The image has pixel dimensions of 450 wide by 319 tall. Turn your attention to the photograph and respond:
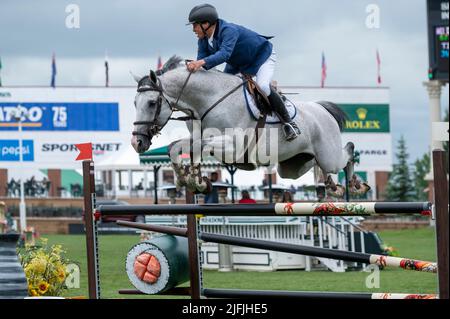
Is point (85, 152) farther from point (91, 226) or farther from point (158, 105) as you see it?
point (158, 105)

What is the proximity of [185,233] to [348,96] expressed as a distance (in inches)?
1058

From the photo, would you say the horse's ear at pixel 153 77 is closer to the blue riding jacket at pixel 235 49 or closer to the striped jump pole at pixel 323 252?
the blue riding jacket at pixel 235 49

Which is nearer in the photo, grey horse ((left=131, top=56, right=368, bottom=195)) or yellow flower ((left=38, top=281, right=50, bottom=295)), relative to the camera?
grey horse ((left=131, top=56, right=368, bottom=195))

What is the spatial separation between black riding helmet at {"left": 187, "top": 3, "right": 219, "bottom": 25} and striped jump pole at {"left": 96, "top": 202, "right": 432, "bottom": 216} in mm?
1424

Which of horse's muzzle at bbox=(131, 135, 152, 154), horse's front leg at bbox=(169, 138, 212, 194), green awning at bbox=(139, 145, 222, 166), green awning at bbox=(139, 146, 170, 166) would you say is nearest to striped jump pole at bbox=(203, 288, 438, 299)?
horse's front leg at bbox=(169, 138, 212, 194)

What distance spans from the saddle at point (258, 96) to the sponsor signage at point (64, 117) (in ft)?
67.3

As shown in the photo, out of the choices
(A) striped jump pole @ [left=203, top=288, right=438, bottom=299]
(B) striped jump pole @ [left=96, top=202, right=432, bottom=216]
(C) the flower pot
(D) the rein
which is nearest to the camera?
(B) striped jump pole @ [left=96, top=202, right=432, bottom=216]

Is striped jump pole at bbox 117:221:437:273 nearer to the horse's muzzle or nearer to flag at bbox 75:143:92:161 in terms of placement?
the horse's muzzle

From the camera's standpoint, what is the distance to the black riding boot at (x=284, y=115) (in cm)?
689

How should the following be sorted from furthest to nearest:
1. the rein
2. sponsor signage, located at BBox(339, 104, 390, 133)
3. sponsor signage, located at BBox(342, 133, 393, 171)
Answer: sponsor signage, located at BBox(342, 133, 393, 171), sponsor signage, located at BBox(339, 104, 390, 133), the rein

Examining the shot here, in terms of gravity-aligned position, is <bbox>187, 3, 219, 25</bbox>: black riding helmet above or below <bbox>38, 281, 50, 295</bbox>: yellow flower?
above

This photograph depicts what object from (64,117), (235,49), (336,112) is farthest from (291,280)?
(64,117)

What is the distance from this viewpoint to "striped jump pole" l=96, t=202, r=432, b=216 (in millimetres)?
5098
